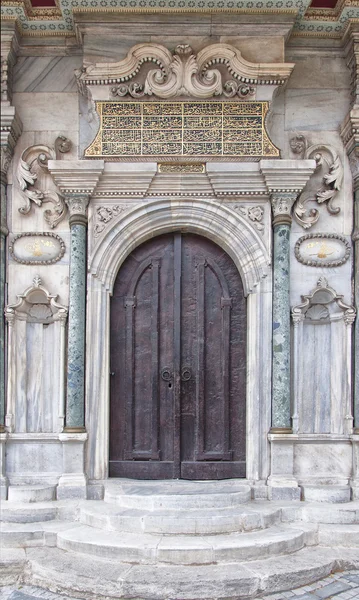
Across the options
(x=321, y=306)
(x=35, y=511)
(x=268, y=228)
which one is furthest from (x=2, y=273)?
(x=321, y=306)

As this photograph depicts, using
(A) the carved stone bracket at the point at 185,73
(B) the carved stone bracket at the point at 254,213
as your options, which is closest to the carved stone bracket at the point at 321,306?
(B) the carved stone bracket at the point at 254,213

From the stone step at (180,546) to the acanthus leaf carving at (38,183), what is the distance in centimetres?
296

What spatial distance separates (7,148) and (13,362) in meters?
2.07

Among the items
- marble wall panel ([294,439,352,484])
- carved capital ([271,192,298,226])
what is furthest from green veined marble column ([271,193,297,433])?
marble wall panel ([294,439,352,484])

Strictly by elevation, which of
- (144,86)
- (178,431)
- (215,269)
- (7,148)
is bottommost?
(178,431)

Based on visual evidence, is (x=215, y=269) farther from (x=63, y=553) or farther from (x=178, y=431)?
(x=63, y=553)

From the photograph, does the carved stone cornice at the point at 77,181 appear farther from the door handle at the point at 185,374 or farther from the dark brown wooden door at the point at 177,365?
the door handle at the point at 185,374

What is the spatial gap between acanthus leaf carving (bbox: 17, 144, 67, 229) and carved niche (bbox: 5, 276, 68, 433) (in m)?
0.70

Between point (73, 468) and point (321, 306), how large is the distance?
2.87 m

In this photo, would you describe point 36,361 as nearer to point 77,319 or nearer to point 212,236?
point 77,319

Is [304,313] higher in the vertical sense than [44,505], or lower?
higher

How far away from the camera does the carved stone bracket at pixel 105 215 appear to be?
614 cm

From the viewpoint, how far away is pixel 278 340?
601 cm

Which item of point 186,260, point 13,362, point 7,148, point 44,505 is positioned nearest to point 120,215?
point 186,260
